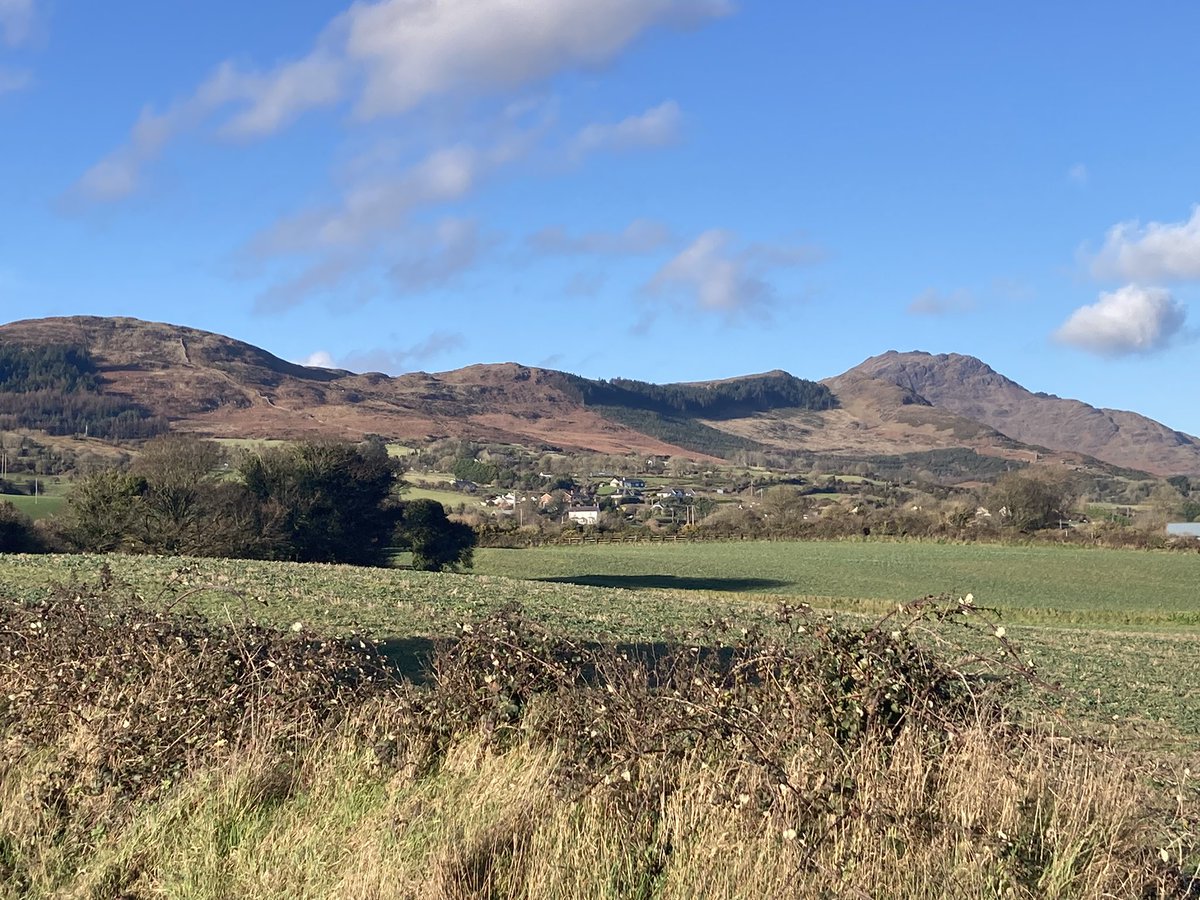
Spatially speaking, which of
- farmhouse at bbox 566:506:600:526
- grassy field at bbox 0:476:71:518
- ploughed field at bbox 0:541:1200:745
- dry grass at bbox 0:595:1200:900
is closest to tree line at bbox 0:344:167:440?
grassy field at bbox 0:476:71:518

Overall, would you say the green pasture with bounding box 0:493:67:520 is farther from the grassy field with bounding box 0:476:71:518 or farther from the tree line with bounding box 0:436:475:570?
the tree line with bounding box 0:436:475:570

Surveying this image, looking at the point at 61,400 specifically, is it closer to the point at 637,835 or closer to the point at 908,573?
the point at 908,573

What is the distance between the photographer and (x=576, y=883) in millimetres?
4543

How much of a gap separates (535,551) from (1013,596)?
27288 millimetres

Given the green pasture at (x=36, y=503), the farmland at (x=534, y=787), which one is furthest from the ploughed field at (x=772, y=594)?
the green pasture at (x=36, y=503)

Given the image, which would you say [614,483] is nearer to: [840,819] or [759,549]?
[759,549]

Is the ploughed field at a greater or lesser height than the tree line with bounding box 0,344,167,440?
lesser

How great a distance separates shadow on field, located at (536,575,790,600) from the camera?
162 feet

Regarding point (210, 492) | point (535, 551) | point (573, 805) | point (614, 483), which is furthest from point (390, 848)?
point (614, 483)

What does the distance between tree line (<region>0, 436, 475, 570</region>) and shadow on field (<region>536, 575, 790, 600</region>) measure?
6.56 m

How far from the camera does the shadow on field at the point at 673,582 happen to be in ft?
162

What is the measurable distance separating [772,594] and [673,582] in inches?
273

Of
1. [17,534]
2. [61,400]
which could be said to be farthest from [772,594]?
[61,400]

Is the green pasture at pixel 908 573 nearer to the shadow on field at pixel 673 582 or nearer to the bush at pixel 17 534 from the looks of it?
the shadow on field at pixel 673 582
